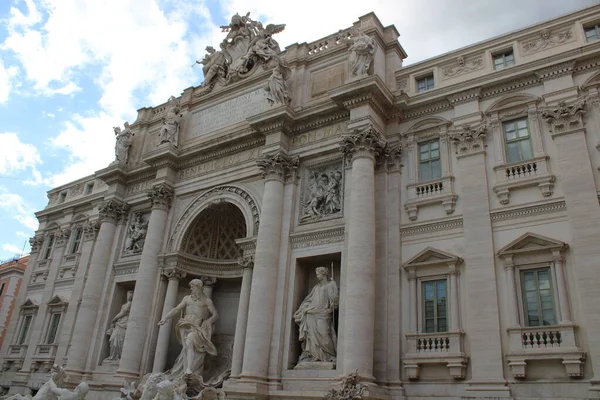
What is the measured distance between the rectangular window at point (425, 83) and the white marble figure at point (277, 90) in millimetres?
4820

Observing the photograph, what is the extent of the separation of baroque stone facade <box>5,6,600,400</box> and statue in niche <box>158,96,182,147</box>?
1.11ft

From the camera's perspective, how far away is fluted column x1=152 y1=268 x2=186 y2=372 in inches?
758

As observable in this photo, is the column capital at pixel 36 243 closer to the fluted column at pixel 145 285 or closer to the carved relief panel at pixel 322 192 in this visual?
the fluted column at pixel 145 285

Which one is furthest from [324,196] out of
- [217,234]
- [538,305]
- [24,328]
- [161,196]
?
[24,328]

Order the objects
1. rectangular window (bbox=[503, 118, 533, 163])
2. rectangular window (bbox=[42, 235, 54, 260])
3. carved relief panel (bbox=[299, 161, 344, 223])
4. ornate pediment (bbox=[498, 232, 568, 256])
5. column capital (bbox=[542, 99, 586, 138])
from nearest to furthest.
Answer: ornate pediment (bbox=[498, 232, 568, 256]) < column capital (bbox=[542, 99, 586, 138]) < rectangular window (bbox=[503, 118, 533, 163]) < carved relief panel (bbox=[299, 161, 344, 223]) < rectangular window (bbox=[42, 235, 54, 260])

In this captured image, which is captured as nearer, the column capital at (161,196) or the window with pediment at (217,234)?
the window with pediment at (217,234)

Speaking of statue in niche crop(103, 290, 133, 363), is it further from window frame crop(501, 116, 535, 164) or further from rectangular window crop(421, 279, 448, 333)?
window frame crop(501, 116, 535, 164)

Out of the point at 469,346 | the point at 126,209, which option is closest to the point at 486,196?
the point at 469,346

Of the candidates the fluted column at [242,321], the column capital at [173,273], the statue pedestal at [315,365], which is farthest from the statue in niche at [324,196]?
the column capital at [173,273]

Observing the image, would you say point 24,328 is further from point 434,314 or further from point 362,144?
point 434,314

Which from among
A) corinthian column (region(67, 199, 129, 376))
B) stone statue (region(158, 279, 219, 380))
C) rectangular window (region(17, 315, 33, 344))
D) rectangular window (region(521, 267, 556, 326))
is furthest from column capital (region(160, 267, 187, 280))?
rectangular window (region(521, 267, 556, 326))

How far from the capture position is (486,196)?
49.6 feet

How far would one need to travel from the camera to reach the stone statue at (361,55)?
17.9 metres

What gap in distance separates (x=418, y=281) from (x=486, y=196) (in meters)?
3.16
